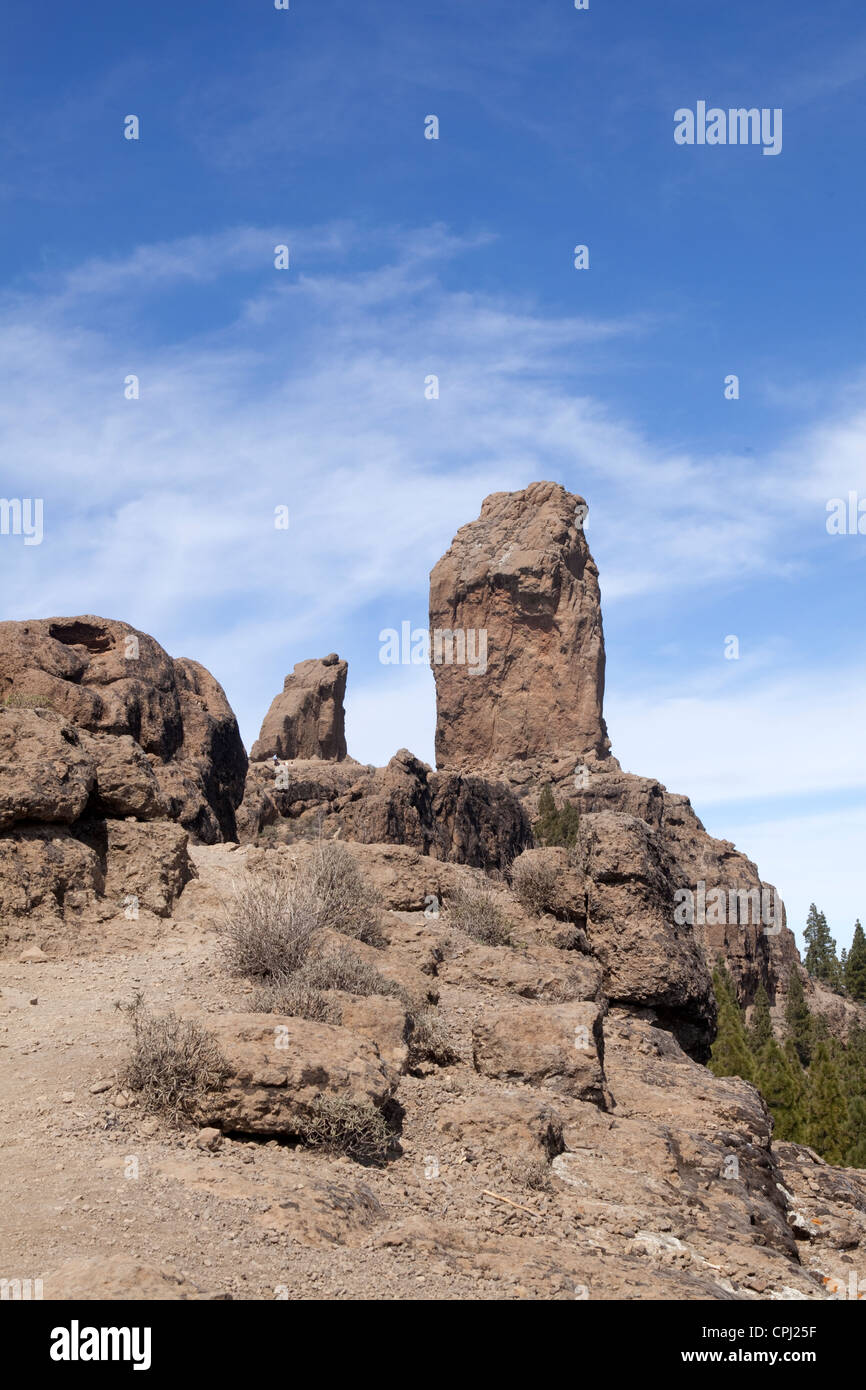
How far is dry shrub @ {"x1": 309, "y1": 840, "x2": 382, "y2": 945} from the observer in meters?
12.0

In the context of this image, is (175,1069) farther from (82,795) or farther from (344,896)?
(82,795)

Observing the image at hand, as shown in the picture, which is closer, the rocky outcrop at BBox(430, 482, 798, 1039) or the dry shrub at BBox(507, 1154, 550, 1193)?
the dry shrub at BBox(507, 1154, 550, 1193)

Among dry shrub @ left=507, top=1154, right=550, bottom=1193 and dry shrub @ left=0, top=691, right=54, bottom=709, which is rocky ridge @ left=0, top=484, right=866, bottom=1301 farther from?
dry shrub @ left=0, top=691, right=54, bottom=709

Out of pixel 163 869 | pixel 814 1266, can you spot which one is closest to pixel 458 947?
pixel 163 869

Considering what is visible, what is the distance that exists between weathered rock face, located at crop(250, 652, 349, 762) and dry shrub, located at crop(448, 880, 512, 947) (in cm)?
6907

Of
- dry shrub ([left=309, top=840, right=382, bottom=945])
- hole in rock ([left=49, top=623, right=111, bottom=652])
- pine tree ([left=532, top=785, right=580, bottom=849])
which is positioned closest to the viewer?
dry shrub ([left=309, top=840, right=382, bottom=945])

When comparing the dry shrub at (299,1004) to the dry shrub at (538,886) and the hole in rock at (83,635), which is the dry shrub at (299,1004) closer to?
the dry shrub at (538,886)

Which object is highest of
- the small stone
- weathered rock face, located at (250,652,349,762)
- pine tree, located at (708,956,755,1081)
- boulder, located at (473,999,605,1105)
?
weathered rock face, located at (250,652,349,762)

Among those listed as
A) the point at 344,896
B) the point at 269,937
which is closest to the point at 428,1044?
the point at 269,937

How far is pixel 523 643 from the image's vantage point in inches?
3597

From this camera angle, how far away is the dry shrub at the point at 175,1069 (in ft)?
23.5

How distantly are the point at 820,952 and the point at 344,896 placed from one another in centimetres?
7917

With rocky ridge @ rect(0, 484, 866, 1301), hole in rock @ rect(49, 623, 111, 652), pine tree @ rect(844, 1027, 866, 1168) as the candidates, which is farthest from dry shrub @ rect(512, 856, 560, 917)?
pine tree @ rect(844, 1027, 866, 1168)
